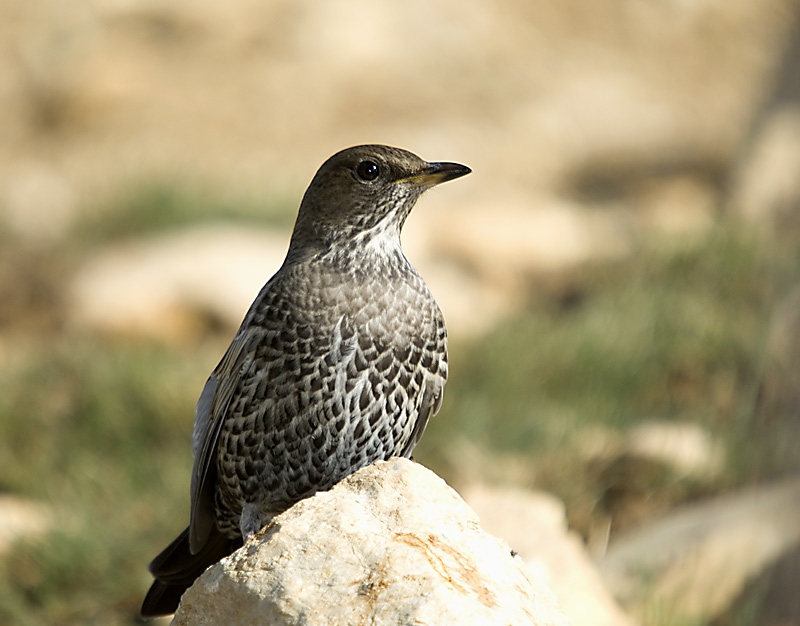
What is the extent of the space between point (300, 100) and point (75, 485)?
9.46 meters

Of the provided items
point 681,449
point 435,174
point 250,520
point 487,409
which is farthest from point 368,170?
point 487,409

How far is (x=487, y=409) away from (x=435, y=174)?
11.6 feet

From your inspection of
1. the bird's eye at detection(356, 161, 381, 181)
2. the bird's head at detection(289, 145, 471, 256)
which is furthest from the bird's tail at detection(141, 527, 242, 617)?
the bird's eye at detection(356, 161, 381, 181)

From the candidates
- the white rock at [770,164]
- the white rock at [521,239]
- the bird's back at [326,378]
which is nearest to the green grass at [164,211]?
the white rock at [521,239]

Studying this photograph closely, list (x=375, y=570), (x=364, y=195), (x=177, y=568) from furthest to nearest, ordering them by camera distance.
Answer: (x=177, y=568) < (x=364, y=195) < (x=375, y=570)

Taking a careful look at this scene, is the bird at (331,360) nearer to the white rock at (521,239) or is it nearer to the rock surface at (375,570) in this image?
the rock surface at (375,570)

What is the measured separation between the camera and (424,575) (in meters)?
3.23

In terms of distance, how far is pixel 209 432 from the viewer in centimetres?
458

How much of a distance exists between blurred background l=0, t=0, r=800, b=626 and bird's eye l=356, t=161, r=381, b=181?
185 cm

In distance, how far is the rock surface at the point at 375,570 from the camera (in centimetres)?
319

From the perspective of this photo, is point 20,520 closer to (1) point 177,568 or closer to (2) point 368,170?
(1) point 177,568

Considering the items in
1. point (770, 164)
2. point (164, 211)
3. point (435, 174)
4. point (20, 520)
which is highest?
point (770, 164)

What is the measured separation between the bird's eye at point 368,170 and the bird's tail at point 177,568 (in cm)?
153

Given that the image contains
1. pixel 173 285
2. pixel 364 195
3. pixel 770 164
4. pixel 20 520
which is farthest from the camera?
pixel 770 164
